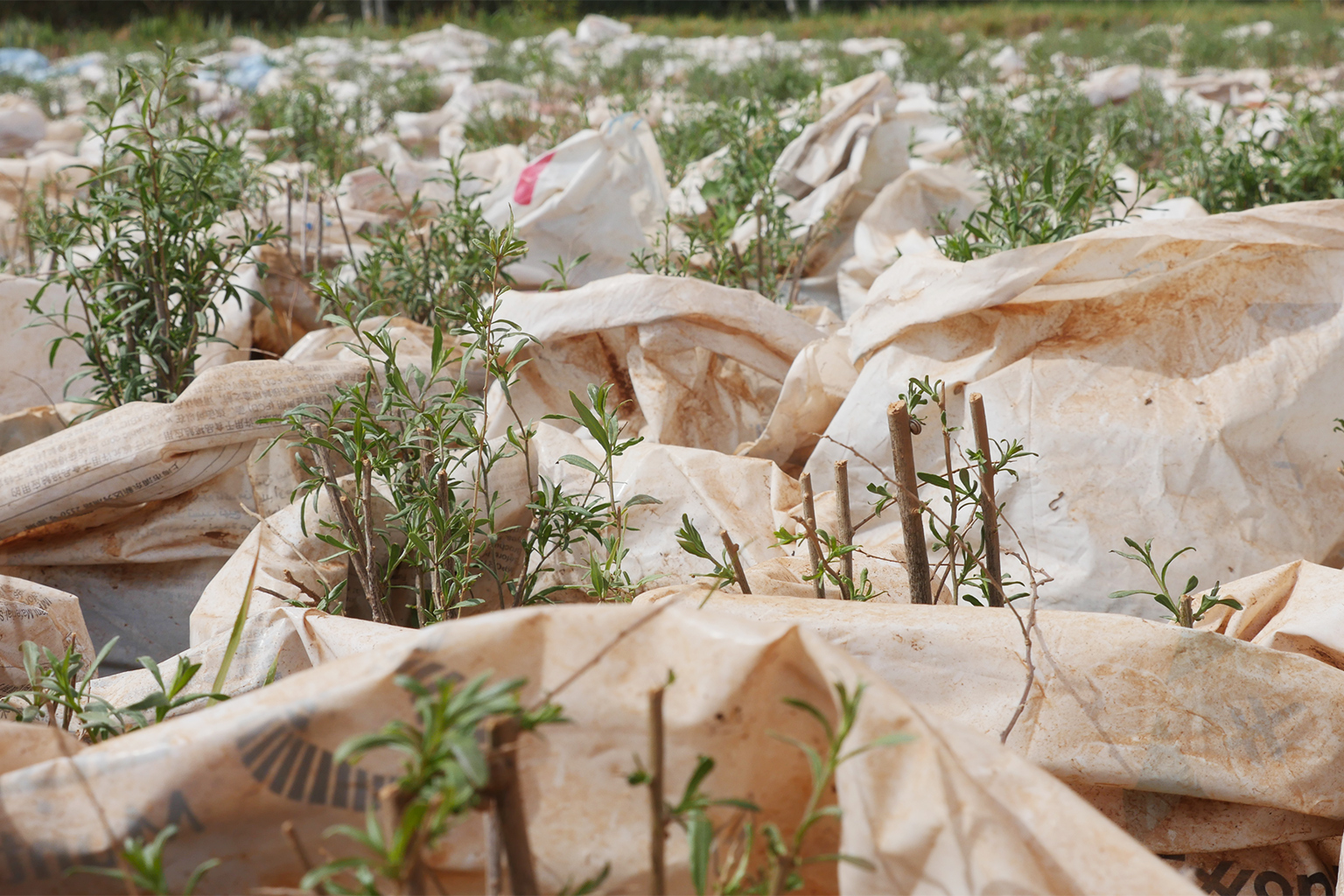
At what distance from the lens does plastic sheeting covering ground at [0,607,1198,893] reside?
768 millimetres

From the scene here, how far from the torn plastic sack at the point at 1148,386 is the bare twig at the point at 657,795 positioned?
3.49 feet

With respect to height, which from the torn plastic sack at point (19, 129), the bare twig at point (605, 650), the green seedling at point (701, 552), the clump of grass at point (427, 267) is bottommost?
the green seedling at point (701, 552)

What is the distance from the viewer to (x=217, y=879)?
787 mm

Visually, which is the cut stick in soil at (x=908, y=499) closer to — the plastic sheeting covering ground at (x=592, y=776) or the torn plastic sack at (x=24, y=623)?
the plastic sheeting covering ground at (x=592, y=776)

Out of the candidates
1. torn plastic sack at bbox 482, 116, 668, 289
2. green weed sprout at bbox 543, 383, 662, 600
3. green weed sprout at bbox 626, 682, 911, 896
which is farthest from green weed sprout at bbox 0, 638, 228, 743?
torn plastic sack at bbox 482, 116, 668, 289

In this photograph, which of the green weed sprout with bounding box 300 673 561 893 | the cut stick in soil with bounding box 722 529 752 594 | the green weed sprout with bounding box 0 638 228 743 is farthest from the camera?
the cut stick in soil with bounding box 722 529 752 594

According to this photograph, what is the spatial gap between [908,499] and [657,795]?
0.67 meters

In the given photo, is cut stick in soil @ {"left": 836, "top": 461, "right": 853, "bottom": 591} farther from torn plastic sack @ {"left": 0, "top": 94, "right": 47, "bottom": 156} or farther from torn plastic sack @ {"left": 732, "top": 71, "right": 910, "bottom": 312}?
torn plastic sack @ {"left": 0, "top": 94, "right": 47, "bottom": 156}

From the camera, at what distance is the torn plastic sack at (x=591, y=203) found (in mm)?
2729

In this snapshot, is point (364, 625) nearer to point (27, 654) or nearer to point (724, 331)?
point (27, 654)

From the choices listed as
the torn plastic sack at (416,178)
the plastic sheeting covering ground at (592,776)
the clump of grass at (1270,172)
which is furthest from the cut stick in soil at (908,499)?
the torn plastic sack at (416,178)

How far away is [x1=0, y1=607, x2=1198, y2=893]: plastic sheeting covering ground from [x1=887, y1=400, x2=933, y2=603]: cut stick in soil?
461 mm

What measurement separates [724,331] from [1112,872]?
1.35 meters

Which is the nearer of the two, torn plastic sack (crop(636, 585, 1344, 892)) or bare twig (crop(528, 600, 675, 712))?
bare twig (crop(528, 600, 675, 712))
